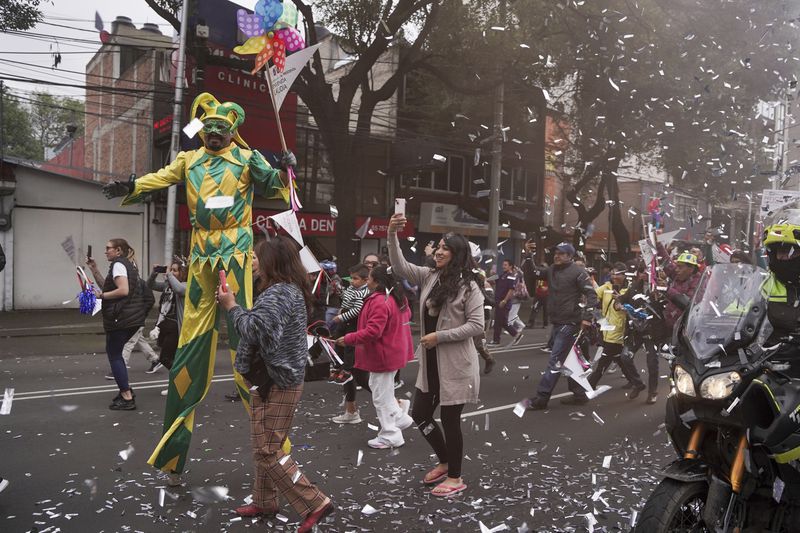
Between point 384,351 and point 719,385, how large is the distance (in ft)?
10.8

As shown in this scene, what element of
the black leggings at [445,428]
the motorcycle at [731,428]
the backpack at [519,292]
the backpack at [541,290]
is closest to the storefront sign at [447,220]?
the backpack at [541,290]

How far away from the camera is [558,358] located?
8289 millimetres

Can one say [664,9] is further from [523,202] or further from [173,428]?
[173,428]

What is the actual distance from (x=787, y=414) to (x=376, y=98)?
15.9 m

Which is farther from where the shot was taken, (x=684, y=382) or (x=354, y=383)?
(x=354, y=383)

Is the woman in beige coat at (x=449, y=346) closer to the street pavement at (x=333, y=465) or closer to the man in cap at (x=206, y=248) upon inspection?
the street pavement at (x=333, y=465)

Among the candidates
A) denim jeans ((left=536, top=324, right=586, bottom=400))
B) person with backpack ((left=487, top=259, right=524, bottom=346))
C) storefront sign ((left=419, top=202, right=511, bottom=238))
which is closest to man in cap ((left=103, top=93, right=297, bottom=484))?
denim jeans ((left=536, top=324, right=586, bottom=400))

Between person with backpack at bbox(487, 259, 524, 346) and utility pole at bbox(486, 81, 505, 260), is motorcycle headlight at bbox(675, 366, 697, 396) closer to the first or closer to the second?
person with backpack at bbox(487, 259, 524, 346)

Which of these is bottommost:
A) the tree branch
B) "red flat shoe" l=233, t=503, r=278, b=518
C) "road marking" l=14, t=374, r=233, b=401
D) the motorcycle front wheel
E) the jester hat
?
Result: "road marking" l=14, t=374, r=233, b=401

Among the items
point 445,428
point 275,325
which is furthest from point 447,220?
point 275,325

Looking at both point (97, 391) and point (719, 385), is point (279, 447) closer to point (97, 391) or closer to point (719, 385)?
point (719, 385)

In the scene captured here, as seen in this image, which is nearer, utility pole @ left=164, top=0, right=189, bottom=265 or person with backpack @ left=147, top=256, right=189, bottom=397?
person with backpack @ left=147, top=256, right=189, bottom=397

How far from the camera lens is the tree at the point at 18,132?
127 feet

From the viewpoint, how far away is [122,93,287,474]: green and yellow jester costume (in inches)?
187
